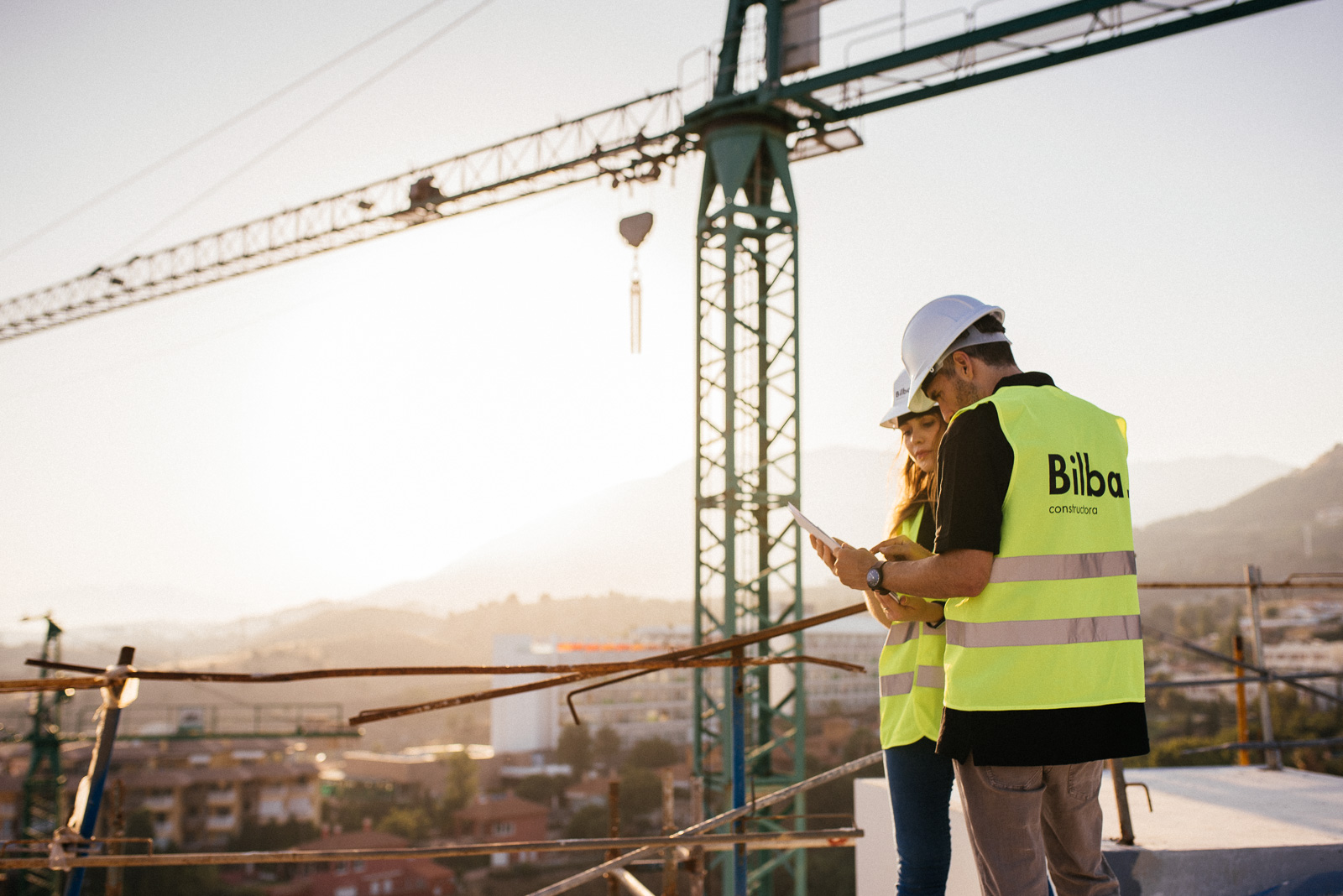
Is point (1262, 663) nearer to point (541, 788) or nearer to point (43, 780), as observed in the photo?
point (43, 780)

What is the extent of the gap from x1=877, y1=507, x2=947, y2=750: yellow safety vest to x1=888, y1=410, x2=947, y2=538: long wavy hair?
2.0 inches

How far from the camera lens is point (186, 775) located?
2124 inches

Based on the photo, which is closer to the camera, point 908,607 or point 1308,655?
point 908,607

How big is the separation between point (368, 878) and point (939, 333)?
174 feet

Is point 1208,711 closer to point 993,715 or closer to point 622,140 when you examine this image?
point 622,140

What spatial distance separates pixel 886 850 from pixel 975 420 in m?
3.57

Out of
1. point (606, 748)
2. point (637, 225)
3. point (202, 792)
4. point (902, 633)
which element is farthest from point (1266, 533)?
point (902, 633)

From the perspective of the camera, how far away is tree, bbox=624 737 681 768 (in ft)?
219

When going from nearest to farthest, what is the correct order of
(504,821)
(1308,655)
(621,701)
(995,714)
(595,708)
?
(995,714) < (504,821) < (1308,655) < (595,708) < (621,701)

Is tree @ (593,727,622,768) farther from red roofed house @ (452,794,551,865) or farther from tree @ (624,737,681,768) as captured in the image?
red roofed house @ (452,794,551,865)

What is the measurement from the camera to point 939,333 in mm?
1891

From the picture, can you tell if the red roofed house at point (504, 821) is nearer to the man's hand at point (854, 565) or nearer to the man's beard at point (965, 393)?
the man's hand at point (854, 565)

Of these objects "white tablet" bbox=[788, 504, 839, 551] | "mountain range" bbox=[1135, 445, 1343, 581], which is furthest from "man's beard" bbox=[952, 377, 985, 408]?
"mountain range" bbox=[1135, 445, 1343, 581]

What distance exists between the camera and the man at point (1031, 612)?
5.45 ft
